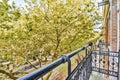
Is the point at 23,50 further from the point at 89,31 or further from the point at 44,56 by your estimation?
the point at 89,31

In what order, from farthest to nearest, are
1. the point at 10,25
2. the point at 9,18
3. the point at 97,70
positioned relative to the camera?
1. the point at 9,18
2. the point at 10,25
3. the point at 97,70

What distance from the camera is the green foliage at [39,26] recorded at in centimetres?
674

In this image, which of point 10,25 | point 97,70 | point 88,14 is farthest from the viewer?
point 88,14

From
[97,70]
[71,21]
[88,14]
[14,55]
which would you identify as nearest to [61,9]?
[71,21]

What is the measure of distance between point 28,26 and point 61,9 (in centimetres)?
164

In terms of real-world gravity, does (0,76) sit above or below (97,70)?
below

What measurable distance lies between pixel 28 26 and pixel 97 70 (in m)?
4.04

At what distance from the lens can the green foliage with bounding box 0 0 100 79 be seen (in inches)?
265

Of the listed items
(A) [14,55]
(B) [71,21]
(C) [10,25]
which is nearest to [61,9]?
(B) [71,21]

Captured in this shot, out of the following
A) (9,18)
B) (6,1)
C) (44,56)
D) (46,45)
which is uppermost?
(6,1)

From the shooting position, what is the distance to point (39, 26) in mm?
7066

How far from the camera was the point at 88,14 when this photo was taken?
7.92 metres

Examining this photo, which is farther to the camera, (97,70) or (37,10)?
(37,10)

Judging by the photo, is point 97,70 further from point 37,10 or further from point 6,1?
point 6,1
